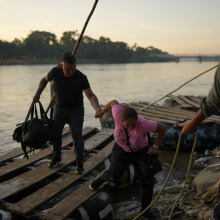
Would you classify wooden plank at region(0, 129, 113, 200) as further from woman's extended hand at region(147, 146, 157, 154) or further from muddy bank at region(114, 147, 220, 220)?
woman's extended hand at region(147, 146, 157, 154)

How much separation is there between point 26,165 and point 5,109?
10.5 metres

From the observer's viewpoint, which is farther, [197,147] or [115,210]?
[197,147]

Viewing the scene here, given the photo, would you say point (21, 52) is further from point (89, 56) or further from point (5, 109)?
point (5, 109)

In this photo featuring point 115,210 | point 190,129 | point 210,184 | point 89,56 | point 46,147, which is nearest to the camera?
point 190,129

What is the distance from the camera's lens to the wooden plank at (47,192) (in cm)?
335

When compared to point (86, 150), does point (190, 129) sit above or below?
above

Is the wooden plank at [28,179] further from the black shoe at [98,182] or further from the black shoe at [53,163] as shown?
the black shoe at [98,182]

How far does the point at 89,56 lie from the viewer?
116062 millimetres

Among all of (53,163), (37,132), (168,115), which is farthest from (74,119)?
(168,115)

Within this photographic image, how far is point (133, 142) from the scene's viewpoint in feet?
10.8

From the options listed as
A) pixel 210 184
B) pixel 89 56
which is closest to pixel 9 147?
pixel 210 184

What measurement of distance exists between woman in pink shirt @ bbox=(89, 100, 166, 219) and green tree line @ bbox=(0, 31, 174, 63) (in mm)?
85214

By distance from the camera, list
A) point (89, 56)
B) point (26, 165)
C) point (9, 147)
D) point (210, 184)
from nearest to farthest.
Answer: point (210, 184) < point (26, 165) < point (9, 147) < point (89, 56)

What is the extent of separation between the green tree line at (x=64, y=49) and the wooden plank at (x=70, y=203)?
278ft
